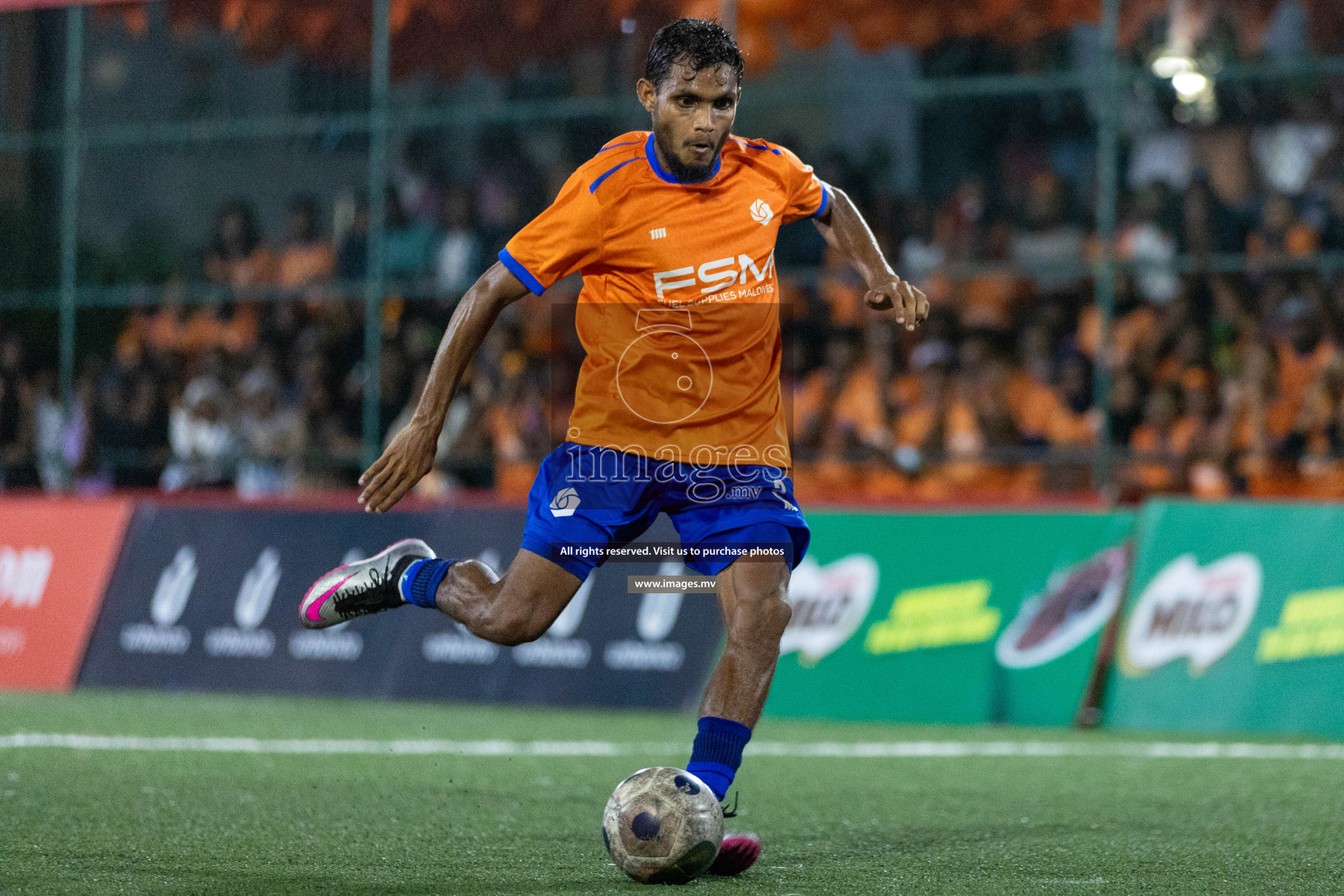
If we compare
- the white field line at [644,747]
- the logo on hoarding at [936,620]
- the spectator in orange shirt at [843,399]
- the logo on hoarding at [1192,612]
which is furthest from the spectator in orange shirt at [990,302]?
the white field line at [644,747]

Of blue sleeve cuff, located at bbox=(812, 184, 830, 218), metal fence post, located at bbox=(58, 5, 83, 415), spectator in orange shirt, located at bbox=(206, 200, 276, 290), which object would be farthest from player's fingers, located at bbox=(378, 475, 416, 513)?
spectator in orange shirt, located at bbox=(206, 200, 276, 290)

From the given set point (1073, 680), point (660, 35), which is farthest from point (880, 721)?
point (660, 35)

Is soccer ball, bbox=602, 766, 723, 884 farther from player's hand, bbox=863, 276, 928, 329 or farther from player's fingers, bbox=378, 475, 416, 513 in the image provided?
player's hand, bbox=863, 276, 928, 329

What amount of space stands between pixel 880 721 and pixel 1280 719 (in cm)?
202

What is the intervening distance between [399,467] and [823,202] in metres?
1.62

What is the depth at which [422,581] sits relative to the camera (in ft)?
18.5

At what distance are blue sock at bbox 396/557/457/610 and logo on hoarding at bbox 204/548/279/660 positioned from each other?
5.69m

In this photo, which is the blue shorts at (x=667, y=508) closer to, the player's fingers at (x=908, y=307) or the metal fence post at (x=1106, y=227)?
the player's fingers at (x=908, y=307)

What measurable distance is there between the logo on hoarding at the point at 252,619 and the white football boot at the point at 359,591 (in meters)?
5.50

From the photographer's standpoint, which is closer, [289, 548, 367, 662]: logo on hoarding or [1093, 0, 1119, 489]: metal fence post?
[1093, 0, 1119, 489]: metal fence post

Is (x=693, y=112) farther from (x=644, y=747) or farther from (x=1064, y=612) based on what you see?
(x=1064, y=612)

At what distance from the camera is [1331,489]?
10.5 metres

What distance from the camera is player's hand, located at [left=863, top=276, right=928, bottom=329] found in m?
5.39

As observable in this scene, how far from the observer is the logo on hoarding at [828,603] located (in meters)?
9.88
